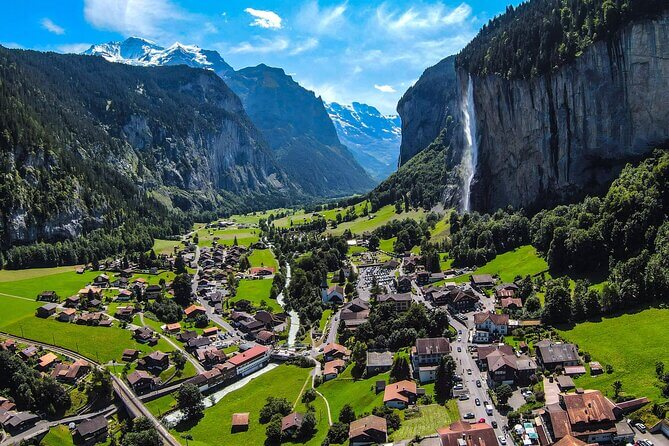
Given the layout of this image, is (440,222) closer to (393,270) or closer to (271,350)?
(393,270)

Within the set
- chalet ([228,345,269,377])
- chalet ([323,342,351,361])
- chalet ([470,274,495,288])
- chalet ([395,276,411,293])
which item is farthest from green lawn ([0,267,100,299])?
chalet ([470,274,495,288])

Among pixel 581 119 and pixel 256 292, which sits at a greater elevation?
pixel 581 119

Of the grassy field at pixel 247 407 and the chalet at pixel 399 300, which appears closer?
the grassy field at pixel 247 407

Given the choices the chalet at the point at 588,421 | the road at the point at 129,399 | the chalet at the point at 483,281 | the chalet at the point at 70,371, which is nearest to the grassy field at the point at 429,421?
the chalet at the point at 588,421

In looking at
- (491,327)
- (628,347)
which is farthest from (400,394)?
(628,347)

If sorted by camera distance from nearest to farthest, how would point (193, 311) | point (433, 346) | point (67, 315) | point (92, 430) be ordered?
point (92, 430) < point (433, 346) < point (67, 315) < point (193, 311)

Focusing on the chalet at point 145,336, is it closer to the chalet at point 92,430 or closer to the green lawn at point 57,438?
the chalet at point 92,430

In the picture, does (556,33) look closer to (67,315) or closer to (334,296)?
(334,296)
